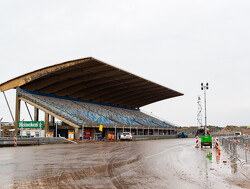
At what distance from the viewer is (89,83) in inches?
2090

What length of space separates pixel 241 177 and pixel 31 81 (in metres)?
40.1

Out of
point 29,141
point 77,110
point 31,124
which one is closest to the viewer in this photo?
point 29,141

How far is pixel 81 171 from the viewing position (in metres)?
10.6

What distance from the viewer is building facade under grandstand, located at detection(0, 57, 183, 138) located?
140 feet

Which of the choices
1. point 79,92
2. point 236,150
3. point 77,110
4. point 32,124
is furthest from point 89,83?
point 236,150

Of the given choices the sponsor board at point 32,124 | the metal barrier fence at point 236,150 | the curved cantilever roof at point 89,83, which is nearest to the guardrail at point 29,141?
the sponsor board at point 32,124

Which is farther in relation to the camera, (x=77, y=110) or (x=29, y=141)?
(x=77, y=110)

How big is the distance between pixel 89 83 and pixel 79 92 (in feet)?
16.0

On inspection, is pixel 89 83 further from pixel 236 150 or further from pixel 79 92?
pixel 236 150

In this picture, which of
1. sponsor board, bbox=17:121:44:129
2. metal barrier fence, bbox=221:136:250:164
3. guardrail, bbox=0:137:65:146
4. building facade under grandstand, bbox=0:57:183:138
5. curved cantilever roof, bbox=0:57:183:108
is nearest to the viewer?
metal barrier fence, bbox=221:136:250:164

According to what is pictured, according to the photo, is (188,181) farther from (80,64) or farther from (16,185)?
(80,64)

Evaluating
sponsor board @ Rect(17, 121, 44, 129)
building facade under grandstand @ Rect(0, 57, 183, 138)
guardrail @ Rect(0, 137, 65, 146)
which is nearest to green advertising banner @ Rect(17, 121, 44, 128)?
sponsor board @ Rect(17, 121, 44, 129)

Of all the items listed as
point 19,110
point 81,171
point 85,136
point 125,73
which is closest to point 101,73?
point 125,73

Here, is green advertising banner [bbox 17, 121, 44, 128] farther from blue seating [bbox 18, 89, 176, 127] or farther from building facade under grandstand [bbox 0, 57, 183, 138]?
blue seating [bbox 18, 89, 176, 127]
